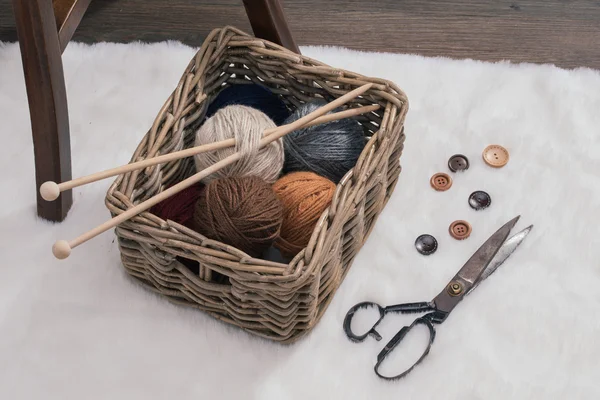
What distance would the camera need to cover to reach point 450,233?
3.61 feet

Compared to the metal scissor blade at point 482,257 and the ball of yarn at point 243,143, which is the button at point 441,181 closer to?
the metal scissor blade at point 482,257

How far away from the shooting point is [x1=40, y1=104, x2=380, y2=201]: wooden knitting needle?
849 mm

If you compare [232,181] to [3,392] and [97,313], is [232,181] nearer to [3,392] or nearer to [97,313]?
[97,313]

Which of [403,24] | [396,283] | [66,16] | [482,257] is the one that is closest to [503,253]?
[482,257]

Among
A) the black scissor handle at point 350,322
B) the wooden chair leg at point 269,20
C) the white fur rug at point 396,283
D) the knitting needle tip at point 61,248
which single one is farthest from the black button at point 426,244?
the knitting needle tip at point 61,248

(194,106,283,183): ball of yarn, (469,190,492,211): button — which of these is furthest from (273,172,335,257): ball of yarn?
(469,190,492,211): button

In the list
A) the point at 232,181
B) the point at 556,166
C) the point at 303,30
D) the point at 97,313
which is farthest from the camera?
the point at 303,30

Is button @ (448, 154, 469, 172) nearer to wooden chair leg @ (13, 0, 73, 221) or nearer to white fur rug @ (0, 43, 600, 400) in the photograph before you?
white fur rug @ (0, 43, 600, 400)

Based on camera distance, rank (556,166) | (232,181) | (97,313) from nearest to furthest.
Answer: (232,181), (97,313), (556,166)

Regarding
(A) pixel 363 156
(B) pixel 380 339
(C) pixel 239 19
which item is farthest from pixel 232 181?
(C) pixel 239 19

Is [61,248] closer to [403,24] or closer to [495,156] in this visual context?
[495,156]

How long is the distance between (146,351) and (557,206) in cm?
62

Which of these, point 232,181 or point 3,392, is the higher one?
point 232,181

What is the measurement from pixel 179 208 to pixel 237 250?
0.15 metres
